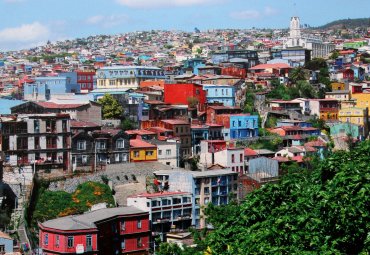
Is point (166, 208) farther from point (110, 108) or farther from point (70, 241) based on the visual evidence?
point (110, 108)

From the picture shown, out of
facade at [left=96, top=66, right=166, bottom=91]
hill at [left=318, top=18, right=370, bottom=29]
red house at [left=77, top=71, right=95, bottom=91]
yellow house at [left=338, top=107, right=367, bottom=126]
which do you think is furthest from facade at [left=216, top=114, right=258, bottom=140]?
hill at [left=318, top=18, right=370, bottom=29]

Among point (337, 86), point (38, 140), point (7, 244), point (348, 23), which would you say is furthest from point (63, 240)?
point (348, 23)

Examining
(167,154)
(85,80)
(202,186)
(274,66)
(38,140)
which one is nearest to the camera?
(38,140)

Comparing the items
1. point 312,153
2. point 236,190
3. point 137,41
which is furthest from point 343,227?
point 137,41

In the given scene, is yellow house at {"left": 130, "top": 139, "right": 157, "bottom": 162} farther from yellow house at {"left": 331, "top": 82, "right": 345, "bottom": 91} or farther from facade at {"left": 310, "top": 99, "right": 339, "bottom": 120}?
yellow house at {"left": 331, "top": 82, "right": 345, "bottom": 91}

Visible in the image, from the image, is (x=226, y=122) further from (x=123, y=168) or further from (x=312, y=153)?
(x=123, y=168)

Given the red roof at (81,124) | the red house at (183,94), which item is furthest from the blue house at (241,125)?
the red roof at (81,124)

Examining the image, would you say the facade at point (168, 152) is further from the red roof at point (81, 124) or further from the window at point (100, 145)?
the window at point (100, 145)
